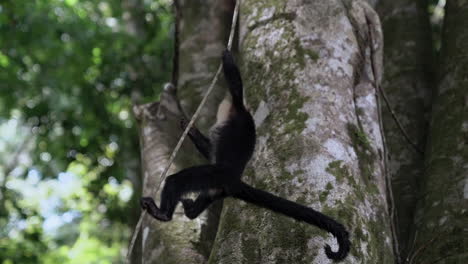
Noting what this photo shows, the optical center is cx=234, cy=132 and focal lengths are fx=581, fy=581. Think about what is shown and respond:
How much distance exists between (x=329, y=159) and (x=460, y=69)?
1618mm

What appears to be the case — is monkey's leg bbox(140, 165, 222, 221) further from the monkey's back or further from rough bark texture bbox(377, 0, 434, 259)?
rough bark texture bbox(377, 0, 434, 259)

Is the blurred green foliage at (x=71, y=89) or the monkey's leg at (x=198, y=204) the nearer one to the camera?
the monkey's leg at (x=198, y=204)

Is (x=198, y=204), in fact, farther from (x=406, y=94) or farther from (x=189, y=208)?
(x=406, y=94)

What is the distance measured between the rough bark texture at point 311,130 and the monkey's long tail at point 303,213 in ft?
0.14

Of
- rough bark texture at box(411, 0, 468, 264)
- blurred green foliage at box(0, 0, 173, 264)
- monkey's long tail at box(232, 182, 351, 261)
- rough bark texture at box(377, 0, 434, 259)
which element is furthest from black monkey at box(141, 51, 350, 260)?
blurred green foliage at box(0, 0, 173, 264)

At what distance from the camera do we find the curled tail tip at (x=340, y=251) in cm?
227

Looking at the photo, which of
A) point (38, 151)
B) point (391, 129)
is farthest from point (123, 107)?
point (391, 129)

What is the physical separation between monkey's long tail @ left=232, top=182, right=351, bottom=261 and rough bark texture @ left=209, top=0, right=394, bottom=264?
4 cm

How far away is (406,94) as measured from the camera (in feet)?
13.9

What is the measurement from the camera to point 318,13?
3365 millimetres

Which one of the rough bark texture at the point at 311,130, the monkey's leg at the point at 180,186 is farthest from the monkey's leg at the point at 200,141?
the rough bark texture at the point at 311,130

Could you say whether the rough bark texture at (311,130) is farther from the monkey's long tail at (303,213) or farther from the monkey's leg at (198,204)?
the monkey's leg at (198,204)

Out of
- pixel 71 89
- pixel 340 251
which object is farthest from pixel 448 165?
pixel 71 89

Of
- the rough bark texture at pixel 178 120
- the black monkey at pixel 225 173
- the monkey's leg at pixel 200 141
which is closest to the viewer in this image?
the black monkey at pixel 225 173
